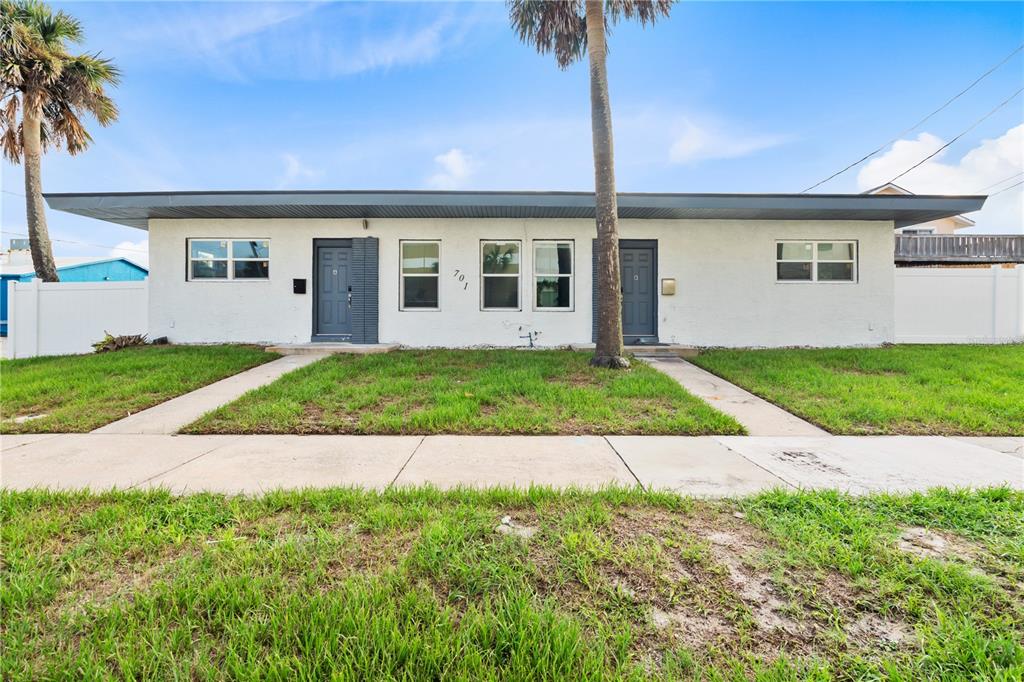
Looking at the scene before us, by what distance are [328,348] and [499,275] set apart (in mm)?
4342

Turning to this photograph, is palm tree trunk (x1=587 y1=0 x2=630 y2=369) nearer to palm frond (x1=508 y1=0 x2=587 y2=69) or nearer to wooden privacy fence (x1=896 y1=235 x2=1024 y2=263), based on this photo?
palm frond (x1=508 y1=0 x2=587 y2=69)

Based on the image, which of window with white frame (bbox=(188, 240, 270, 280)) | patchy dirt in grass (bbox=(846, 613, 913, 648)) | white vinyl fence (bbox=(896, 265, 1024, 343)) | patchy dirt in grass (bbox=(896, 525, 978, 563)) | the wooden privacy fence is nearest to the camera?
patchy dirt in grass (bbox=(846, 613, 913, 648))

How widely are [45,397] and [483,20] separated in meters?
10.4

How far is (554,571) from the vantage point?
206 cm

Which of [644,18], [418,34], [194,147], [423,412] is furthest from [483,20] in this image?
[194,147]

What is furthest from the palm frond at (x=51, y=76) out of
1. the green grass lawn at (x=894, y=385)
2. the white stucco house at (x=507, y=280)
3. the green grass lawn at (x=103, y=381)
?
the green grass lawn at (x=894, y=385)

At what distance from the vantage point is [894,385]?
639 cm

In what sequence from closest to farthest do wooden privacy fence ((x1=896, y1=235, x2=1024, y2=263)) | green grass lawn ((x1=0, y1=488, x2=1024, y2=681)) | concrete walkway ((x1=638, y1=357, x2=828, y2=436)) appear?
green grass lawn ((x1=0, y1=488, x2=1024, y2=681)), concrete walkway ((x1=638, y1=357, x2=828, y2=436)), wooden privacy fence ((x1=896, y1=235, x2=1024, y2=263))

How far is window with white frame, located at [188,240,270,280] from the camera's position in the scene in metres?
10.6

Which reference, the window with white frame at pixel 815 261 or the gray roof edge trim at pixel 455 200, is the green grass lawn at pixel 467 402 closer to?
the gray roof edge trim at pixel 455 200

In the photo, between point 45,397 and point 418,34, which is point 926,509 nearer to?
point 45,397

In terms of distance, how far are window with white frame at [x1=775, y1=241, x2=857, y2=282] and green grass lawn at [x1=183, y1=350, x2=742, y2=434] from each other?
565 cm

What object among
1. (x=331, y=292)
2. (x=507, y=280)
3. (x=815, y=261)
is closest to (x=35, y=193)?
(x=331, y=292)

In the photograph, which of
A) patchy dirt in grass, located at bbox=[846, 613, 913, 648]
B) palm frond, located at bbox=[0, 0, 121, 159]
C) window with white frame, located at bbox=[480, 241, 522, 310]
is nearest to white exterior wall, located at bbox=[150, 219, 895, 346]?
window with white frame, located at bbox=[480, 241, 522, 310]
